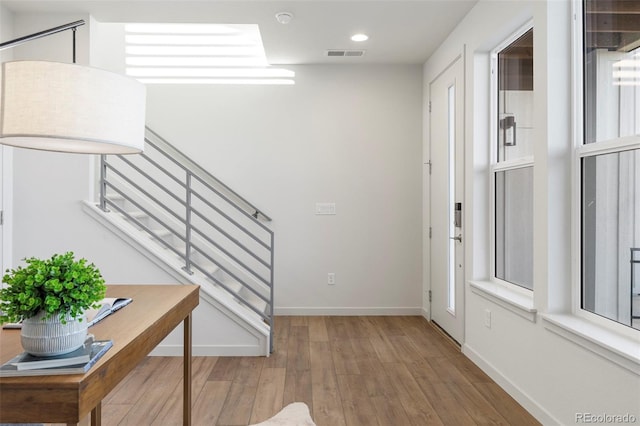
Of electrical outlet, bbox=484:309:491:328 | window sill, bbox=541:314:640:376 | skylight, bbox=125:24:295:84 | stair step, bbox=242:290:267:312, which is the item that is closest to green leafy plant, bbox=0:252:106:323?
window sill, bbox=541:314:640:376

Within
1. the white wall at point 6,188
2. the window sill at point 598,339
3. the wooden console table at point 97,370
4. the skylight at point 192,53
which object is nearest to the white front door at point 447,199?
the window sill at point 598,339

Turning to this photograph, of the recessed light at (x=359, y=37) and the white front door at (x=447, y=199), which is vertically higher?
the recessed light at (x=359, y=37)

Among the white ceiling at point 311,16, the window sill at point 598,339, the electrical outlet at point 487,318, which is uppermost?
the white ceiling at point 311,16

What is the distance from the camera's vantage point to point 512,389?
8.32 feet

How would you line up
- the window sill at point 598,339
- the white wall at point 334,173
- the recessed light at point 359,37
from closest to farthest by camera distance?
the window sill at point 598,339 → the recessed light at point 359,37 → the white wall at point 334,173

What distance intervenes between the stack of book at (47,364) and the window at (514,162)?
242 cm

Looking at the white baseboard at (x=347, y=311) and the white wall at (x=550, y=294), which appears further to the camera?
the white baseboard at (x=347, y=311)

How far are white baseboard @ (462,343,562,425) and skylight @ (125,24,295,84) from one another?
3.34 metres

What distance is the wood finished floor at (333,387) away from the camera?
2305 mm

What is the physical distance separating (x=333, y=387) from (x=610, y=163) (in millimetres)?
1977

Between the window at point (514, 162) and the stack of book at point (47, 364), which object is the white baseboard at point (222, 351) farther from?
the stack of book at point (47, 364)

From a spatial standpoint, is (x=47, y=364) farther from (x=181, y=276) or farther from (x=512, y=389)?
(x=512, y=389)

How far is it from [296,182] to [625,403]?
3364 millimetres

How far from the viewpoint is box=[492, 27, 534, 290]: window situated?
104 inches
